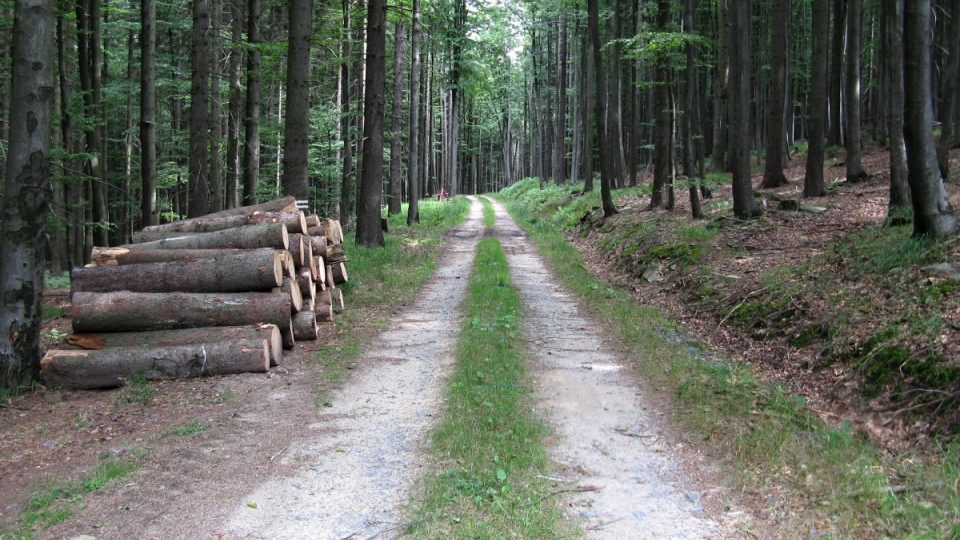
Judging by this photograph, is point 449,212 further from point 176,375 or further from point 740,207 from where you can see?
point 176,375

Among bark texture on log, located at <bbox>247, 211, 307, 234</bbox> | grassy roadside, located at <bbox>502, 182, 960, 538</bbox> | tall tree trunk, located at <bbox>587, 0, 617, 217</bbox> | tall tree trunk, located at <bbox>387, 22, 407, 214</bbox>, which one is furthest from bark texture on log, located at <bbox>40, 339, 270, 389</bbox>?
tall tree trunk, located at <bbox>587, 0, 617, 217</bbox>

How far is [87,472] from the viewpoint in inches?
197

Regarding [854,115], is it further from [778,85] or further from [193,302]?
[193,302]

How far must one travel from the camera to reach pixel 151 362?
7320mm

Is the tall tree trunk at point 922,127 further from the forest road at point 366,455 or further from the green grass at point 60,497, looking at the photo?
the green grass at point 60,497

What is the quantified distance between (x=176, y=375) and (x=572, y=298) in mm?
7472

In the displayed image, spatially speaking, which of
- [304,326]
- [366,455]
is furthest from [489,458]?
[304,326]

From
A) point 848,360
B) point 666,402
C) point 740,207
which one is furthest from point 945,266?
point 740,207

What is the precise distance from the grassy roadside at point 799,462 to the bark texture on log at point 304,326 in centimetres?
462

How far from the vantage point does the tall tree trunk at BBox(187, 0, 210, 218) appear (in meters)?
14.1

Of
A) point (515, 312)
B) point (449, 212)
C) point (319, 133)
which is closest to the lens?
point (515, 312)

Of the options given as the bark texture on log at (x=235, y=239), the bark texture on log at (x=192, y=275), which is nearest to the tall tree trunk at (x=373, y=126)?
→ the bark texture on log at (x=235, y=239)

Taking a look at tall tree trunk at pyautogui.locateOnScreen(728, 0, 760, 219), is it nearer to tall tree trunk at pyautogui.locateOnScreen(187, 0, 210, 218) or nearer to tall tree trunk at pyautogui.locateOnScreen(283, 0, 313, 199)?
tall tree trunk at pyautogui.locateOnScreen(283, 0, 313, 199)

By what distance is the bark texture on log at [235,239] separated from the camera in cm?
902
